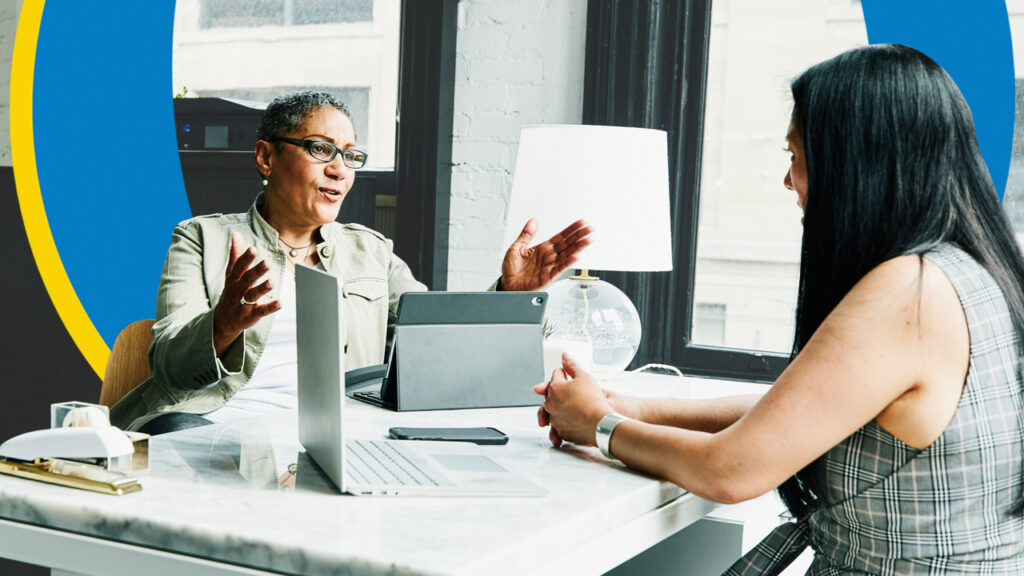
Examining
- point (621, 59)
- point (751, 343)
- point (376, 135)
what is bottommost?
point (751, 343)

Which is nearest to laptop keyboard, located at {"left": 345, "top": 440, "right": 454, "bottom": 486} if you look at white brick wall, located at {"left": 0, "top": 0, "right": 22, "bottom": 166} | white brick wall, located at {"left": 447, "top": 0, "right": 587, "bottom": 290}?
white brick wall, located at {"left": 447, "top": 0, "right": 587, "bottom": 290}

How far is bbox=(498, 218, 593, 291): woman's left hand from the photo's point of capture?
2.03 metres

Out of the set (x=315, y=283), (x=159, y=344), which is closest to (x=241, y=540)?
(x=315, y=283)

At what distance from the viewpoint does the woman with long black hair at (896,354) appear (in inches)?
41.8

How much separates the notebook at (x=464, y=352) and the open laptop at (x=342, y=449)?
27 centimetres

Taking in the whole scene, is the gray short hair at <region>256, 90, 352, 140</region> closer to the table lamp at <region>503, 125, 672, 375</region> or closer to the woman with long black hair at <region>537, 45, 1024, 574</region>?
the table lamp at <region>503, 125, 672, 375</region>

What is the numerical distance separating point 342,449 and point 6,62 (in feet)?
8.38

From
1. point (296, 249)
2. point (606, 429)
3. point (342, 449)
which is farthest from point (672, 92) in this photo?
point (342, 449)

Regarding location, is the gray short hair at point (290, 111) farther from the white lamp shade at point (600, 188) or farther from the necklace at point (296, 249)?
the white lamp shade at point (600, 188)

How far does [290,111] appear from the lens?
7.43 ft

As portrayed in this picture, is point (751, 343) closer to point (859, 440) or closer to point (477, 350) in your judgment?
point (477, 350)

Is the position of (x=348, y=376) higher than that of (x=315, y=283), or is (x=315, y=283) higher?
(x=315, y=283)

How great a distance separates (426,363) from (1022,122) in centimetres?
182

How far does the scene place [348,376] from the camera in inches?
71.2
